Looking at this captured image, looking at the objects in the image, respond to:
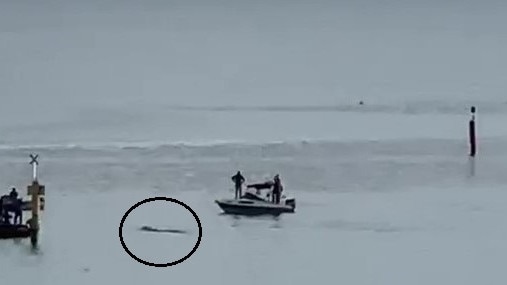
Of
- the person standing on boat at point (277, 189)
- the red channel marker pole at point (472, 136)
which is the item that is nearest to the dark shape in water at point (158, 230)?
the person standing on boat at point (277, 189)

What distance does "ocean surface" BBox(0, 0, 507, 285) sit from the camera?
3.26 meters

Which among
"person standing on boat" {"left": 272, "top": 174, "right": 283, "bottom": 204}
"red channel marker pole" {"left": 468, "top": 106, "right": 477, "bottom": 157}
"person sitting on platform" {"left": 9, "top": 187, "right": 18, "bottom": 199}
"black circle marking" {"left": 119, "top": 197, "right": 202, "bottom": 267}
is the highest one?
"red channel marker pole" {"left": 468, "top": 106, "right": 477, "bottom": 157}

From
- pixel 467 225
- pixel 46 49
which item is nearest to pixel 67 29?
pixel 46 49

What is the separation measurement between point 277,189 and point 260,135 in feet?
0.59

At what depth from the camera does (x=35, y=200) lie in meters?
3.32

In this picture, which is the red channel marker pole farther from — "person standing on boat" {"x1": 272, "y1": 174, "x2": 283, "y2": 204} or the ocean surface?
"person standing on boat" {"x1": 272, "y1": 174, "x2": 283, "y2": 204}

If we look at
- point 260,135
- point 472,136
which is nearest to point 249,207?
point 260,135

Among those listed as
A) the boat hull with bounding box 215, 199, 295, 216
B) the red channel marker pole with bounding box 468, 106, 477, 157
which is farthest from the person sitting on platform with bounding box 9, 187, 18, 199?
the red channel marker pole with bounding box 468, 106, 477, 157

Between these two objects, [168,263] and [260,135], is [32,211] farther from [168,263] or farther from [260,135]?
[260,135]

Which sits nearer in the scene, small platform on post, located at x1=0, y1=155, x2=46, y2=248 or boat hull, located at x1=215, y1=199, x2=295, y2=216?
small platform on post, located at x1=0, y1=155, x2=46, y2=248

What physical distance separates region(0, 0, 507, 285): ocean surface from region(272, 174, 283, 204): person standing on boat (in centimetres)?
3

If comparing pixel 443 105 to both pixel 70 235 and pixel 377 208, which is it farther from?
pixel 70 235

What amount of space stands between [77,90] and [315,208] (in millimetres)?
688

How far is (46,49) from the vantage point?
3.40 meters
